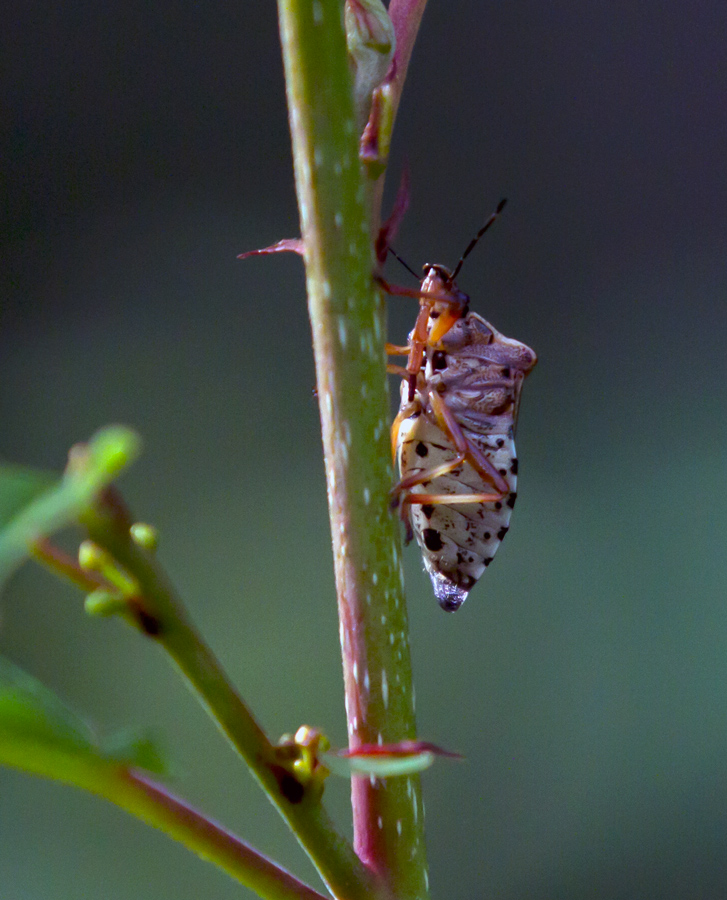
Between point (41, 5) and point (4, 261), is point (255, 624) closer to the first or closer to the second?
point (4, 261)

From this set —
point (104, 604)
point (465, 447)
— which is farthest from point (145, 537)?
point (465, 447)

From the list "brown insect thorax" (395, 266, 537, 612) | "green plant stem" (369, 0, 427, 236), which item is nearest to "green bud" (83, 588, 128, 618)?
"green plant stem" (369, 0, 427, 236)

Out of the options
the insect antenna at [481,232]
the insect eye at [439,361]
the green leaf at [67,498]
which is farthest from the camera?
the insect eye at [439,361]

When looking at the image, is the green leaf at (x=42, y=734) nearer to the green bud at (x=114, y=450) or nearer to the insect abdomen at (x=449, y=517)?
the green bud at (x=114, y=450)

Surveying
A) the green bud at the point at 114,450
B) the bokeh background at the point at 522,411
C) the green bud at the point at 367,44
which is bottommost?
the bokeh background at the point at 522,411

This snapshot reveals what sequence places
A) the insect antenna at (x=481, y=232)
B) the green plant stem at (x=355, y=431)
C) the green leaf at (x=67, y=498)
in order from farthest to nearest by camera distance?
the insect antenna at (x=481, y=232), the green plant stem at (x=355, y=431), the green leaf at (x=67, y=498)

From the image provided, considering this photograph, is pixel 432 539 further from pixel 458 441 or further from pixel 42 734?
pixel 42 734

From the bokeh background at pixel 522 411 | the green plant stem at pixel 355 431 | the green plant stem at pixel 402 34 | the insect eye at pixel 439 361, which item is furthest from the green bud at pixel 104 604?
the bokeh background at pixel 522 411
